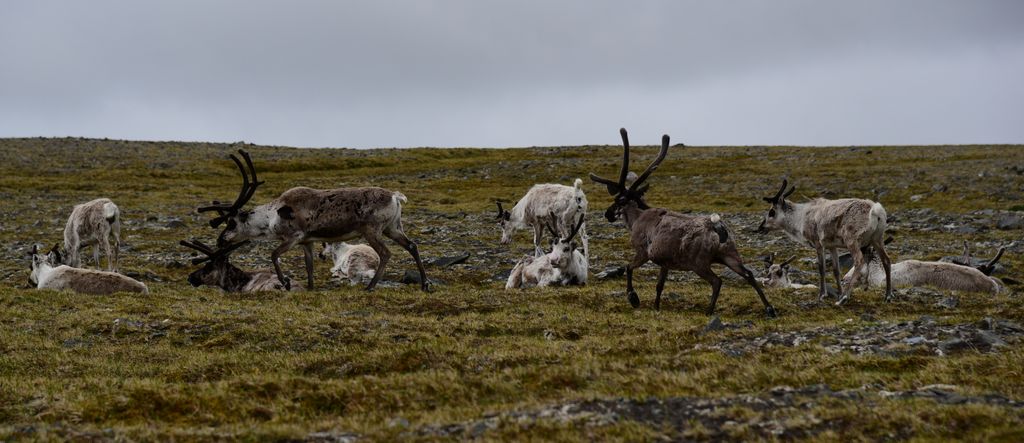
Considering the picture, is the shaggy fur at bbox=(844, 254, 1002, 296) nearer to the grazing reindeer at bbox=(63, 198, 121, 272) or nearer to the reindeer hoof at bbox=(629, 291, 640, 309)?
the reindeer hoof at bbox=(629, 291, 640, 309)

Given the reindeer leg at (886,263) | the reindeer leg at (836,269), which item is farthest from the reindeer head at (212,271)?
the reindeer leg at (886,263)

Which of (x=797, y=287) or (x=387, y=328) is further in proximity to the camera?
(x=797, y=287)

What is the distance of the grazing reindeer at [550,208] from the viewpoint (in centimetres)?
2341

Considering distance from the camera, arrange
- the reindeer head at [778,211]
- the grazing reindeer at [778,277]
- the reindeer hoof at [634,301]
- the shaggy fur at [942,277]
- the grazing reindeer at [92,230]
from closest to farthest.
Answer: the reindeer hoof at [634,301], the reindeer head at [778,211], the shaggy fur at [942,277], the grazing reindeer at [778,277], the grazing reindeer at [92,230]

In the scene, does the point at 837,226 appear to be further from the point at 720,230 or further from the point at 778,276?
the point at 778,276

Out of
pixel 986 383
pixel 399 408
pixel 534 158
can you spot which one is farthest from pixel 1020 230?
pixel 534 158

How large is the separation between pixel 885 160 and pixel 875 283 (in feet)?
196

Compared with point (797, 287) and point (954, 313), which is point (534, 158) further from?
point (954, 313)

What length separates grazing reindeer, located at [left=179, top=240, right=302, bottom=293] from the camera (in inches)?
824

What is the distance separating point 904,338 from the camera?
37.4 feet

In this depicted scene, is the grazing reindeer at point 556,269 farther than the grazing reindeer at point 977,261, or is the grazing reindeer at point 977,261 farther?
the grazing reindeer at point 977,261

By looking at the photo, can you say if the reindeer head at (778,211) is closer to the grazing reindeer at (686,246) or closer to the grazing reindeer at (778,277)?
the grazing reindeer at (778,277)

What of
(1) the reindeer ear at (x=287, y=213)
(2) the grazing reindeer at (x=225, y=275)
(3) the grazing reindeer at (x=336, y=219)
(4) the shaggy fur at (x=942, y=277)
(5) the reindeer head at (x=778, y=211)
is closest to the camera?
(5) the reindeer head at (x=778, y=211)

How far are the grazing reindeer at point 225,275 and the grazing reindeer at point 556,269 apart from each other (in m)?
5.78
